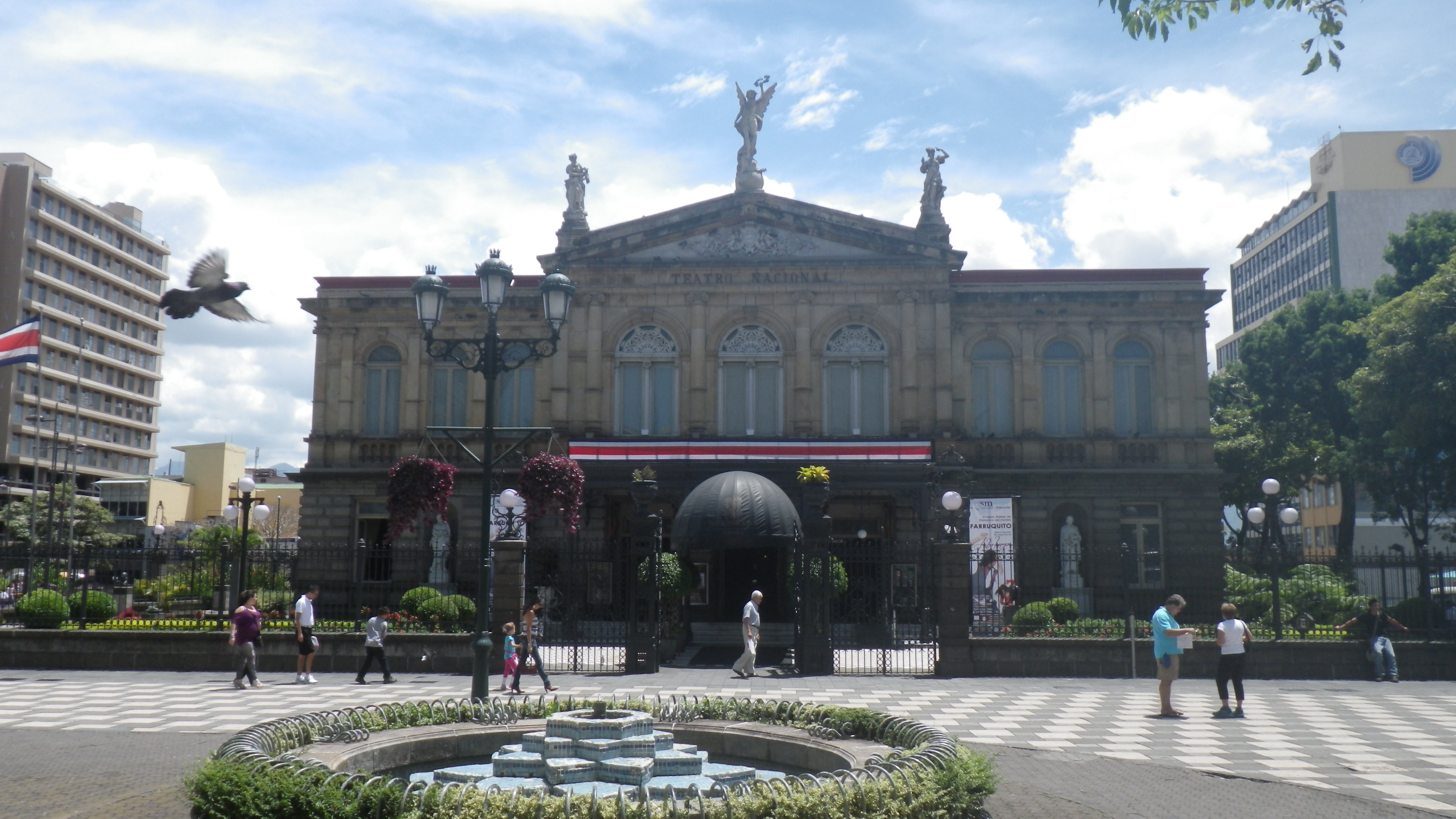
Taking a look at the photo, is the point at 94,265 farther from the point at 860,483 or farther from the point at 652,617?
the point at 652,617

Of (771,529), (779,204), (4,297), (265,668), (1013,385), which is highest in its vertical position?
(4,297)

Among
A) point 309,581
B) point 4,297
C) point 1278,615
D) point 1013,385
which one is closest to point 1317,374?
point 1013,385

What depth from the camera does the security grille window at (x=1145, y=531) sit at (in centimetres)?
3616

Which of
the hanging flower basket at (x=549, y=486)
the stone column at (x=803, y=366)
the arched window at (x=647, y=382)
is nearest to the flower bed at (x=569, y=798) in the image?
the hanging flower basket at (x=549, y=486)

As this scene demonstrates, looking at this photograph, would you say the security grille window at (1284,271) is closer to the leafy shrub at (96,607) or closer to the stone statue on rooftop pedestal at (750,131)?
the stone statue on rooftop pedestal at (750,131)

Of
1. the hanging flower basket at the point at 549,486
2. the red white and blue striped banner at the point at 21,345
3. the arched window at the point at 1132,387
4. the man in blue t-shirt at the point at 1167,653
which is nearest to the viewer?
the man in blue t-shirt at the point at 1167,653

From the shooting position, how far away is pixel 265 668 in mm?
23094

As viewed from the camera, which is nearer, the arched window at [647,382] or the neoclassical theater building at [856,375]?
the neoclassical theater building at [856,375]

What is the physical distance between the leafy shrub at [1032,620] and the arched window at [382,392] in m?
22.6

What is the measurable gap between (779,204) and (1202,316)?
14079 mm

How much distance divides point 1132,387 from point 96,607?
30049 mm

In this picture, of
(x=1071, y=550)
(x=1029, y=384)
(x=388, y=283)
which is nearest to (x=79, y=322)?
(x=388, y=283)

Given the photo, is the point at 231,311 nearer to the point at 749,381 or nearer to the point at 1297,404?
the point at 749,381

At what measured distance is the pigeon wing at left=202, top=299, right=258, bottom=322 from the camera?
14.2 meters
